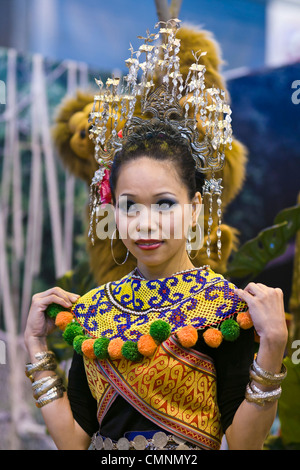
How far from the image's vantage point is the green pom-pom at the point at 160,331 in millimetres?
1338

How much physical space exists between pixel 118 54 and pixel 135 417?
2.12 metres

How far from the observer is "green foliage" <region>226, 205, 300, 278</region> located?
95.2 inches

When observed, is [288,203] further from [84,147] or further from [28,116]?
[28,116]

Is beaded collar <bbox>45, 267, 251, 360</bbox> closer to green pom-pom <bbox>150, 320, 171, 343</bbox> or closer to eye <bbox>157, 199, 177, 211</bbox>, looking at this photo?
green pom-pom <bbox>150, 320, 171, 343</bbox>

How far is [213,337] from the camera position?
131cm

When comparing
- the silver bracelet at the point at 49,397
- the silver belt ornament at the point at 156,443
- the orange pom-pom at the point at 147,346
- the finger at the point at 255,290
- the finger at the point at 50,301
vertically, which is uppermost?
the finger at the point at 255,290

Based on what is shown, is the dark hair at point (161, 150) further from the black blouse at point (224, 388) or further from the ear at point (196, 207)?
the black blouse at point (224, 388)

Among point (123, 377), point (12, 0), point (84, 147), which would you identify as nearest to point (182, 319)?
point (123, 377)

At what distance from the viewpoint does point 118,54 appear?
306 cm

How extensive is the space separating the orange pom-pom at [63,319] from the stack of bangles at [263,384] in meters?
0.47

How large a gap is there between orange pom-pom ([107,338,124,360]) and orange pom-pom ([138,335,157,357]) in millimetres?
52

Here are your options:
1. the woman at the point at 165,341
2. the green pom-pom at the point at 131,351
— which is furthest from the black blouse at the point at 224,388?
the green pom-pom at the point at 131,351

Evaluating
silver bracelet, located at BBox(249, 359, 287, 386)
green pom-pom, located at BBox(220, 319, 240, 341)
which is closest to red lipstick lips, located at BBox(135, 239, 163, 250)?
green pom-pom, located at BBox(220, 319, 240, 341)

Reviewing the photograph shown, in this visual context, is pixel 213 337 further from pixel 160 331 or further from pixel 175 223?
pixel 175 223
